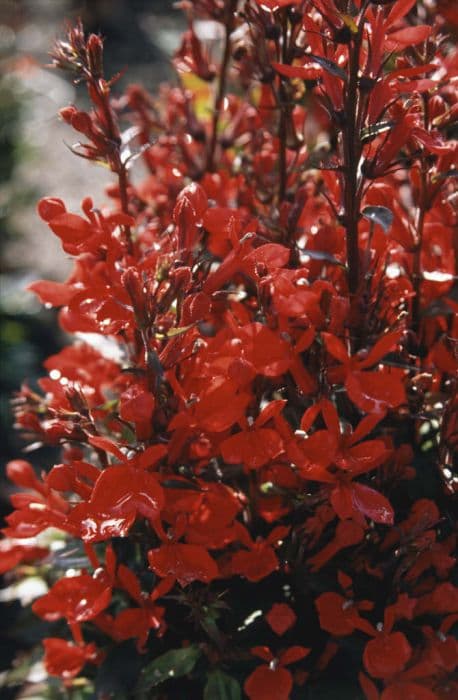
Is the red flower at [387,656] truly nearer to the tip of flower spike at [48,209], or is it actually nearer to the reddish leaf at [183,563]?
the reddish leaf at [183,563]

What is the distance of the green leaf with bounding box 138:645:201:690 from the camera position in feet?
2.88

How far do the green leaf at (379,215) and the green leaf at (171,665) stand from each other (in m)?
0.50

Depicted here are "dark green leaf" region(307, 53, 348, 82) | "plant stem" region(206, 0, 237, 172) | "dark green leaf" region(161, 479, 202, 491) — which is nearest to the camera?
"dark green leaf" region(307, 53, 348, 82)

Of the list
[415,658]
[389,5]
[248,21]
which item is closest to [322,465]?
[415,658]

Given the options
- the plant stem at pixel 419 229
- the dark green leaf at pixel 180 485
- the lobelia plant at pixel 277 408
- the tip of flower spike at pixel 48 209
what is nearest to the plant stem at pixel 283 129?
the lobelia plant at pixel 277 408

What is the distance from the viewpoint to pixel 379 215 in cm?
74

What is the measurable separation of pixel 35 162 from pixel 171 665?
3.14 meters

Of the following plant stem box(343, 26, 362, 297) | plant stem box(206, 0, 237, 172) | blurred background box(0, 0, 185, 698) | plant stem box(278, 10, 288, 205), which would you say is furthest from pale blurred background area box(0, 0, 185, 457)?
plant stem box(343, 26, 362, 297)

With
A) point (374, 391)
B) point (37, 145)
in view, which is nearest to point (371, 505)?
point (374, 391)

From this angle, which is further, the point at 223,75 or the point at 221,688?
the point at 223,75

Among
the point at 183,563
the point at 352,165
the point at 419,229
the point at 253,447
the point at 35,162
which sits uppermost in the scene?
the point at 352,165

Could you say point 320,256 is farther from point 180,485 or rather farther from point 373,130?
point 180,485

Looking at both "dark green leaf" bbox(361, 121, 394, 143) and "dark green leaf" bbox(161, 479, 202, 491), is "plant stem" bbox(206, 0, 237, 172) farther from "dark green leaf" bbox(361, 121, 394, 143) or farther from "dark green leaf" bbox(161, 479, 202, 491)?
"dark green leaf" bbox(161, 479, 202, 491)

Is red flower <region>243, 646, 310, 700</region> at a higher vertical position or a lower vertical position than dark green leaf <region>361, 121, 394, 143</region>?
lower
